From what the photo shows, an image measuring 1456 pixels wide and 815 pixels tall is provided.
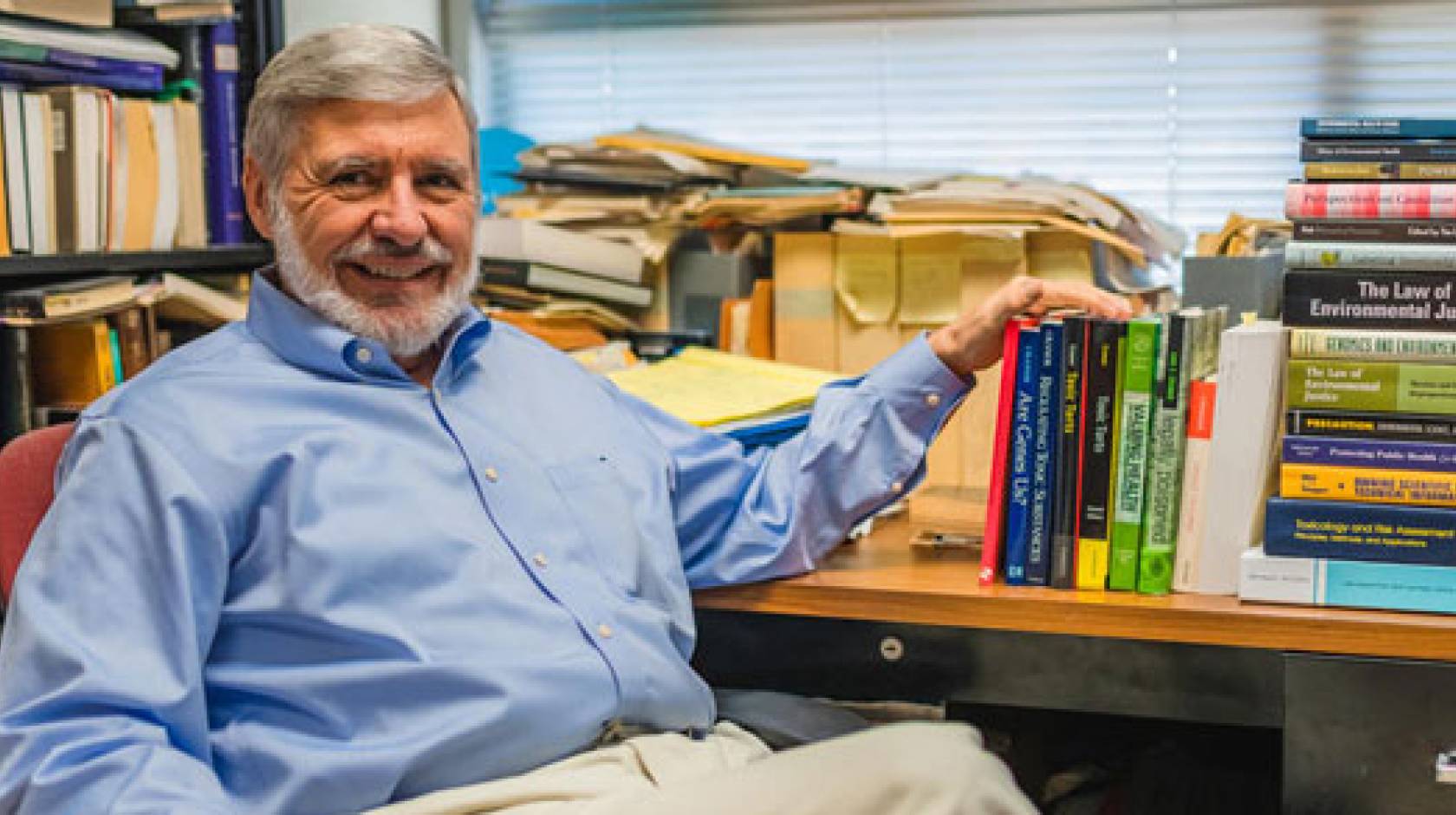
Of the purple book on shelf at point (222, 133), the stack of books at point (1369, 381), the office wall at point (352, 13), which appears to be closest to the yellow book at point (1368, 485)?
the stack of books at point (1369, 381)

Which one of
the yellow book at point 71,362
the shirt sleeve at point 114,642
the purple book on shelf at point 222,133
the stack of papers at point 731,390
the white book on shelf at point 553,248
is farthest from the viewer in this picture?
the purple book on shelf at point 222,133

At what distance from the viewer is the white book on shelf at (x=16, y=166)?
219 centimetres

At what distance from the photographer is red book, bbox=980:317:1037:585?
1744 millimetres

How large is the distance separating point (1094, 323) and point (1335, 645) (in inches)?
14.5

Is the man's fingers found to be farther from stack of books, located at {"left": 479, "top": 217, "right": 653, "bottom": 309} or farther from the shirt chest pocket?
stack of books, located at {"left": 479, "top": 217, "right": 653, "bottom": 309}

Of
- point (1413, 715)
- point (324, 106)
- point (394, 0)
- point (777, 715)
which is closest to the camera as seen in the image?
point (1413, 715)

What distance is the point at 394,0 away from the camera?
3.04m

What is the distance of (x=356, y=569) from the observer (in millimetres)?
1558

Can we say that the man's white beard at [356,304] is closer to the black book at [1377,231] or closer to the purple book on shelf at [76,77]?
the purple book on shelf at [76,77]

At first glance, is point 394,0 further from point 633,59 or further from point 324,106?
point 324,106

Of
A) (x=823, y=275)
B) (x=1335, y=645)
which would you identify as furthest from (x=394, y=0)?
(x=1335, y=645)

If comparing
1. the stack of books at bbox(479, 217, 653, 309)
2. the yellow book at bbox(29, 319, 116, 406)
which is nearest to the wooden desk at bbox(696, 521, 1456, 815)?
the stack of books at bbox(479, 217, 653, 309)

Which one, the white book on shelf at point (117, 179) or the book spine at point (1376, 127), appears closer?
the book spine at point (1376, 127)

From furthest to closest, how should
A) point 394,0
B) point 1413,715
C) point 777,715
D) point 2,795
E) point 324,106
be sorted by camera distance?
point 394,0
point 777,715
point 324,106
point 1413,715
point 2,795
